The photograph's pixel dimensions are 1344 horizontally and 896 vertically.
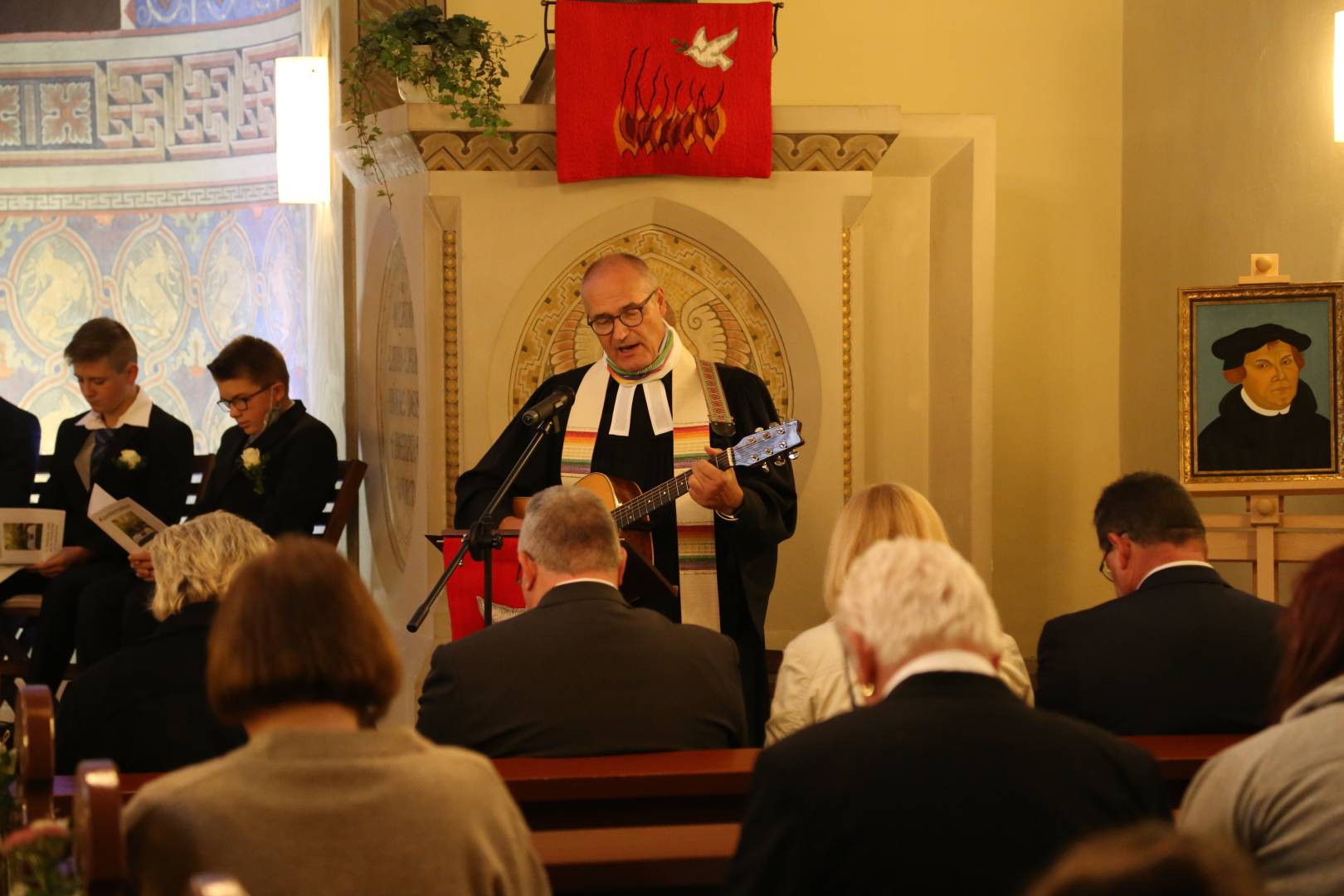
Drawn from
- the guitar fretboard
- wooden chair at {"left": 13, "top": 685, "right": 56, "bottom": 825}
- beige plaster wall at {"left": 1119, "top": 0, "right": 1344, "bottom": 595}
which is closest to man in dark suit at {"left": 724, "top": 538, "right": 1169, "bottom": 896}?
wooden chair at {"left": 13, "top": 685, "right": 56, "bottom": 825}

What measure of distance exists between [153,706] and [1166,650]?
6.73 ft

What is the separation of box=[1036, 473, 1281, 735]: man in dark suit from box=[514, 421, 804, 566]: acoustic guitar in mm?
1104

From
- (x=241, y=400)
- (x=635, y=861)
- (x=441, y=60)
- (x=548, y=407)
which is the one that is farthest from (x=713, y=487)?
(x=241, y=400)

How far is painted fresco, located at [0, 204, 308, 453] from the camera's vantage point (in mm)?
9047

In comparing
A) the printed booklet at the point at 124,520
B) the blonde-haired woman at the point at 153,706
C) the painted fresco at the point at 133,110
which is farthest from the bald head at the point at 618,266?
the painted fresco at the point at 133,110

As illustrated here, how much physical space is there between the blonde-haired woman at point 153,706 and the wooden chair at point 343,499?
297cm

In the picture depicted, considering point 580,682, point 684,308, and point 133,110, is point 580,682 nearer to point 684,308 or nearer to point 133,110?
point 684,308

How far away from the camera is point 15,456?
7113 millimetres

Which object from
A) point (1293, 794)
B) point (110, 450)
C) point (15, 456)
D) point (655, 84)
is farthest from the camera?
point (15, 456)

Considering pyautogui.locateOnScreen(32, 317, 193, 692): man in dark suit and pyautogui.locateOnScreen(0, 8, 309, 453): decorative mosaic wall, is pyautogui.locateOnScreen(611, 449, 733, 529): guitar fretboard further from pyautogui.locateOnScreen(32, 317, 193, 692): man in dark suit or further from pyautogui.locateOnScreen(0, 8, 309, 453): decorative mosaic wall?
pyautogui.locateOnScreen(0, 8, 309, 453): decorative mosaic wall

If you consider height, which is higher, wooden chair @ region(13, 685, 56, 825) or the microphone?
the microphone

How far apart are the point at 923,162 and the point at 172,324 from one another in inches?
173

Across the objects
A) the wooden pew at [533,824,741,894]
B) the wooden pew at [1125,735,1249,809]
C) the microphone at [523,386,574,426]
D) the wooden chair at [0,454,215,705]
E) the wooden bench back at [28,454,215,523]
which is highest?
the microphone at [523,386,574,426]

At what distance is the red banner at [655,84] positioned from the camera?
19.4ft
